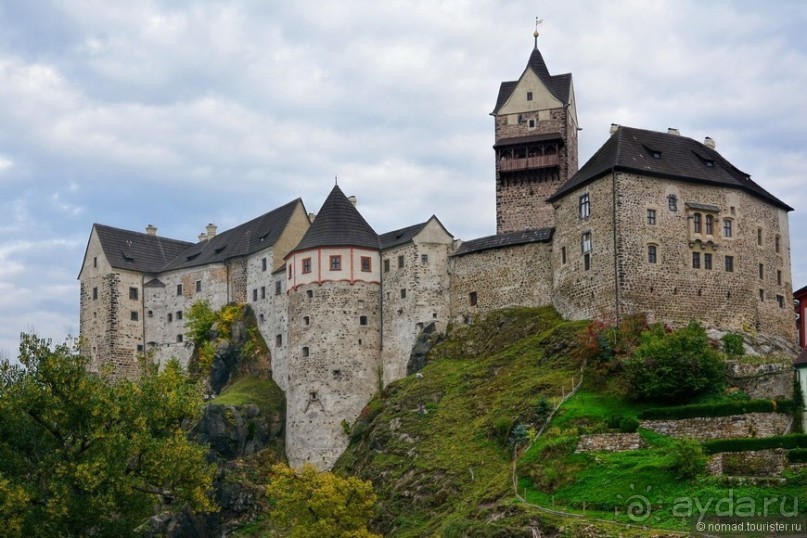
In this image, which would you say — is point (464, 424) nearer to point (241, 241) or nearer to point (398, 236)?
point (398, 236)

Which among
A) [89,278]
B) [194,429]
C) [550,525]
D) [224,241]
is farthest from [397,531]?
[89,278]

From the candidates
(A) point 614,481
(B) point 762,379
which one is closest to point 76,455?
(A) point 614,481

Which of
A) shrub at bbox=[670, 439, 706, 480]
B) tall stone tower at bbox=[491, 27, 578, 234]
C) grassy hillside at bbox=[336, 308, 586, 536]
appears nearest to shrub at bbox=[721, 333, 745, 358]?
grassy hillside at bbox=[336, 308, 586, 536]

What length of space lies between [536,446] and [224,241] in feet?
154

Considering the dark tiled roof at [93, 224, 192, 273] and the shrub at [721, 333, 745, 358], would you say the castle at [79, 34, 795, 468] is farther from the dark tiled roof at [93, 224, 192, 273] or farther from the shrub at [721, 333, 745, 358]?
the shrub at [721, 333, 745, 358]

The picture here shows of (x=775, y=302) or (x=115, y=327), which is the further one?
(x=115, y=327)

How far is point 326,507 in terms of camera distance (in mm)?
67000

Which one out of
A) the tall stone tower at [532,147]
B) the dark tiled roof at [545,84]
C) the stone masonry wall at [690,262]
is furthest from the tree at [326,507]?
the dark tiled roof at [545,84]

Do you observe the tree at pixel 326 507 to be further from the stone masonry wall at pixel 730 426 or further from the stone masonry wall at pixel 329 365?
the stone masonry wall at pixel 730 426

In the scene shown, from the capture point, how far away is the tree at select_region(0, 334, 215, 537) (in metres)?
52.4

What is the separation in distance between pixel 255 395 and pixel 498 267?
20.8 meters

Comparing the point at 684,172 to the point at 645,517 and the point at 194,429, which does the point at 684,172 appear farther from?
the point at 194,429

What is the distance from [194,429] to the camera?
85250 mm

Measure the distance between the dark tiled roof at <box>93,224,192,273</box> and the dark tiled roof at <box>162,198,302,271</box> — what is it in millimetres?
1702
